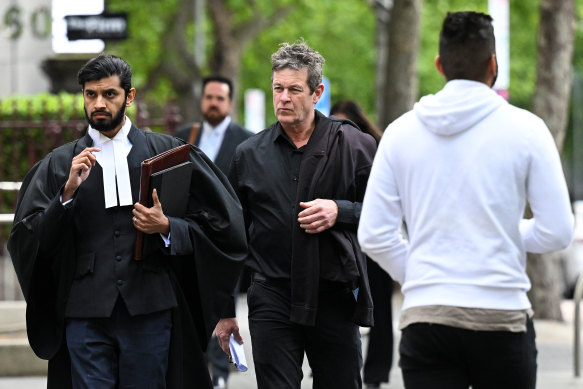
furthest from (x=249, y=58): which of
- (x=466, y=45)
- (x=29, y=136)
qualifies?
(x=466, y=45)

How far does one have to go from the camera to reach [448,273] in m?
3.79

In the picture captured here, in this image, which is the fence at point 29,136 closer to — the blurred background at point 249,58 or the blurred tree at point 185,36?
the blurred background at point 249,58

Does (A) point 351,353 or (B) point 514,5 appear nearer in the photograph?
(A) point 351,353

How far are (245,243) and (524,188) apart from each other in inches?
71.9

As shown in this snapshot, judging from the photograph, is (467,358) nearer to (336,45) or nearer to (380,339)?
(380,339)

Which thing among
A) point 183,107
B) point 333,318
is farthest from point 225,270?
point 183,107

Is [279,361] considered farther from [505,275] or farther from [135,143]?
[505,275]

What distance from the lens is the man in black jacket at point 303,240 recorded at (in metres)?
5.41

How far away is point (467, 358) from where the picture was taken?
3.82 m

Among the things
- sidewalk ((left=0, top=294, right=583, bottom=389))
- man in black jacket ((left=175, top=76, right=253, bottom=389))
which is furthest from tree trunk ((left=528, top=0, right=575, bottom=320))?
man in black jacket ((left=175, top=76, right=253, bottom=389))

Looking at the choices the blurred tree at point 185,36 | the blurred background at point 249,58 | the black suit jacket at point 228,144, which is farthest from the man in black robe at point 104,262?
the blurred tree at point 185,36

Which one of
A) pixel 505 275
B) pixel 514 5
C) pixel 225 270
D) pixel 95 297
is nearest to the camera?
pixel 505 275

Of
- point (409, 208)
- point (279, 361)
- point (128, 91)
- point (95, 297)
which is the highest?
point (128, 91)

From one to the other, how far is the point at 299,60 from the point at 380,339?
3.55m
